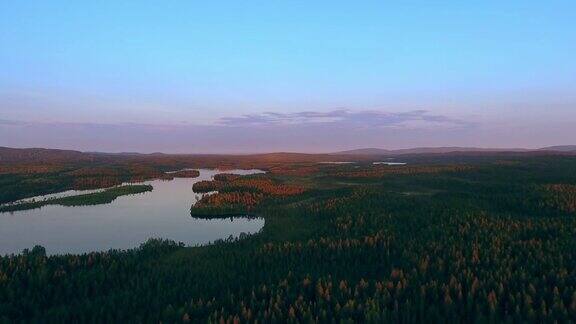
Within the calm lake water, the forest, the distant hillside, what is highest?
the distant hillside

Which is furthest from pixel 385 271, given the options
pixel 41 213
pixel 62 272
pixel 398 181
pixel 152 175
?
pixel 152 175

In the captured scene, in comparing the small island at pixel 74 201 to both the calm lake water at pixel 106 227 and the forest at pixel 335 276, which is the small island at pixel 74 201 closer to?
the calm lake water at pixel 106 227

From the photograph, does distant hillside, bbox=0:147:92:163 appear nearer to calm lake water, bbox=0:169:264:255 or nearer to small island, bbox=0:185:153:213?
small island, bbox=0:185:153:213

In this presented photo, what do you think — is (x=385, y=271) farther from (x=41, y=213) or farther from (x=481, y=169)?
(x=481, y=169)

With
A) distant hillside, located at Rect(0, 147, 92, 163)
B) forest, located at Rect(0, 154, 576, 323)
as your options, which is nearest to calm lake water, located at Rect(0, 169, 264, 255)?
forest, located at Rect(0, 154, 576, 323)

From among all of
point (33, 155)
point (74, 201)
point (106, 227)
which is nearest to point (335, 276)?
point (106, 227)

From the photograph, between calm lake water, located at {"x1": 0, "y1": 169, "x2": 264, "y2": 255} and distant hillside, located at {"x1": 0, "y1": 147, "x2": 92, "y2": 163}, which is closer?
calm lake water, located at {"x1": 0, "y1": 169, "x2": 264, "y2": 255}

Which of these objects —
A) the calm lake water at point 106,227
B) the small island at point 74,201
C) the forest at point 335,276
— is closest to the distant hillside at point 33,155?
the small island at point 74,201

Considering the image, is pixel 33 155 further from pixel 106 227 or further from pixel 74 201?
pixel 106 227
